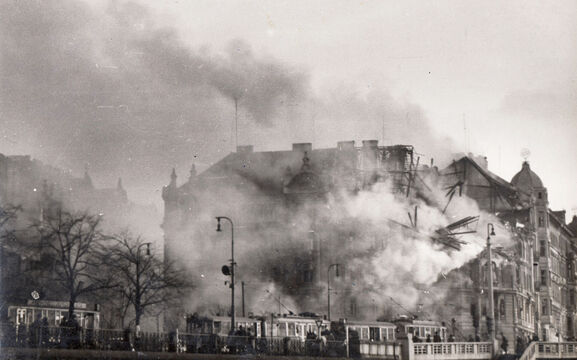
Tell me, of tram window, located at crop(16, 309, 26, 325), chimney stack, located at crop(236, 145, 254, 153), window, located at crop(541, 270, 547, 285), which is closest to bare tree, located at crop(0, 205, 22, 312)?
tram window, located at crop(16, 309, 26, 325)

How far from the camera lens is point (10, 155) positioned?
90.1m

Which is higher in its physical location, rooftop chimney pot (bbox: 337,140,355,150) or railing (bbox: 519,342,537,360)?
rooftop chimney pot (bbox: 337,140,355,150)

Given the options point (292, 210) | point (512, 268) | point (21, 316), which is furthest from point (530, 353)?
point (292, 210)

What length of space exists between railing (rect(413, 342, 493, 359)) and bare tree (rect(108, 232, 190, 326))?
2666 cm

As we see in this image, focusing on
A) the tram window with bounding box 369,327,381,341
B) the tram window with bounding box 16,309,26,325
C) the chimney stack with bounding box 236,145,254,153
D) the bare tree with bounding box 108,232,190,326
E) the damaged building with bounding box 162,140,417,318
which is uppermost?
the chimney stack with bounding box 236,145,254,153

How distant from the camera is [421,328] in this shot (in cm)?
7419

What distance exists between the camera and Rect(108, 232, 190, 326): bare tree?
81.9 meters

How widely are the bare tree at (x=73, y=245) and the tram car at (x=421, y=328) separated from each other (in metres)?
22.5

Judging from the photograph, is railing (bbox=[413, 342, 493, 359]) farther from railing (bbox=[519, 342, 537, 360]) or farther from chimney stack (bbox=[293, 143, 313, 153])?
chimney stack (bbox=[293, 143, 313, 153])

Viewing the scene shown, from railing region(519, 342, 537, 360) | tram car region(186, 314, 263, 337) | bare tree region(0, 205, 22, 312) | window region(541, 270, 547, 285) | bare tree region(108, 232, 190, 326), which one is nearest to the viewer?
tram car region(186, 314, 263, 337)

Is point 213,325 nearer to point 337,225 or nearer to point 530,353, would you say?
point 530,353

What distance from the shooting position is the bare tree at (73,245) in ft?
236

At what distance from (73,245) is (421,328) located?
29365mm

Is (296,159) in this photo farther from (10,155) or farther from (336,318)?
(10,155)
